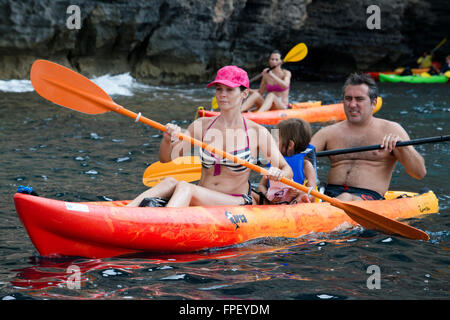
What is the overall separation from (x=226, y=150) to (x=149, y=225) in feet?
2.66

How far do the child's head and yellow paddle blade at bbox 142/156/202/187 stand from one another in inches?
31.3

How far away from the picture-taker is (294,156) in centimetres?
435

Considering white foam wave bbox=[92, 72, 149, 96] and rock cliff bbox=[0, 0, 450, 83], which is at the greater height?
rock cliff bbox=[0, 0, 450, 83]

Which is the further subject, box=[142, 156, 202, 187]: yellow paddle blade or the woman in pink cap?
box=[142, 156, 202, 187]: yellow paddle blade

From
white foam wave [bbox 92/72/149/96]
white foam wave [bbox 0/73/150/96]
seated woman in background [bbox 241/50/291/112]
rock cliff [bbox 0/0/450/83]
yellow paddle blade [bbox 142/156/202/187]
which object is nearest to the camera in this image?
yellow paddle blade [bbox 142/156/202/187]

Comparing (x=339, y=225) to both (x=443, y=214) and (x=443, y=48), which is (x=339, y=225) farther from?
(x=443, y=48)

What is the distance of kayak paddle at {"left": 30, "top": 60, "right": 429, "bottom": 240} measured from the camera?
12.8ft

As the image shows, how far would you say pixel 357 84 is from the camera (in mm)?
4527

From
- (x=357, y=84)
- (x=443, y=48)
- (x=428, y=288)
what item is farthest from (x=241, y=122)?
(x=443, y=48)

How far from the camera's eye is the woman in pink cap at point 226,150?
386 cm

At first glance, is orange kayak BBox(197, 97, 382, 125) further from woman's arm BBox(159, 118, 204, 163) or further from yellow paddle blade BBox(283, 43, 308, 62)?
woman's arm BBox(159, 118, 204, 163)

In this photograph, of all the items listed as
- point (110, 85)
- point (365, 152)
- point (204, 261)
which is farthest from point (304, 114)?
point (204, 261)

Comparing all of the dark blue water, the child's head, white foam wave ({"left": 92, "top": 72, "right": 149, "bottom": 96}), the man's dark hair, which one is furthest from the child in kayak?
white foam wave ({"left": 92, "top": 72, "right": 149, "bottom": 96})

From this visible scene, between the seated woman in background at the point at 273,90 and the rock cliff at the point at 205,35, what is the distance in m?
6.04
